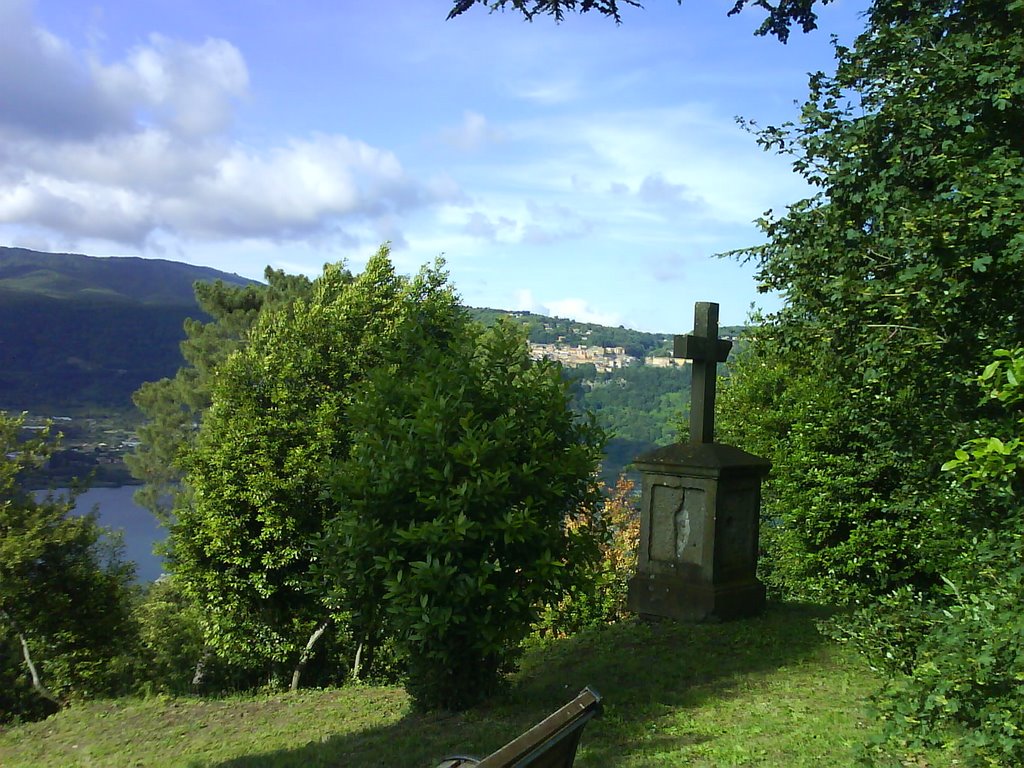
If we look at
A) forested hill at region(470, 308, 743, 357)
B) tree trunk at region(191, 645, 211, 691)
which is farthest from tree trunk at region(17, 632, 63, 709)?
forested hill at region(470, 308, 743, 357)

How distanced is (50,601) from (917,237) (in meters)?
16.5

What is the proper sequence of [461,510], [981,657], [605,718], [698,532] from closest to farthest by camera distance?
[981,657] → [605,718] → [461,510] → [698,532]

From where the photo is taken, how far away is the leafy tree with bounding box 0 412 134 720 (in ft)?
56.3

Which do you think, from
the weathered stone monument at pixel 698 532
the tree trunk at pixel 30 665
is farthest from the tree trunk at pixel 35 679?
the weathered stone monument at pixel 698 532

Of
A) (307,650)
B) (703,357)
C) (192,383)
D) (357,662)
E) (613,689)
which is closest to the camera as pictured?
(613,689)

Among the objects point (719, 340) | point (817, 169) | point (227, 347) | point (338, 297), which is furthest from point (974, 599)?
point (227, 347)

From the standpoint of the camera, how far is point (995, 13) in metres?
8.13

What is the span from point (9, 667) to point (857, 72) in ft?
60.4

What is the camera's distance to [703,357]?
11.0 meters

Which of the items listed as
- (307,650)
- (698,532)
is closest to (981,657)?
(698,532)

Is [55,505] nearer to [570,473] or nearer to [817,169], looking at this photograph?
[570,473]

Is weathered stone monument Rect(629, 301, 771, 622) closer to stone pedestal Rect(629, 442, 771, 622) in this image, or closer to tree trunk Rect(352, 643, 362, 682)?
stone pedestal Rect(629, 442, 771, 622)

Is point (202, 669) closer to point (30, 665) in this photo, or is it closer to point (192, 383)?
point (30, 665)

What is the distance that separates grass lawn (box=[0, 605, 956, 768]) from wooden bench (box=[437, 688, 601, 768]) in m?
2.60
